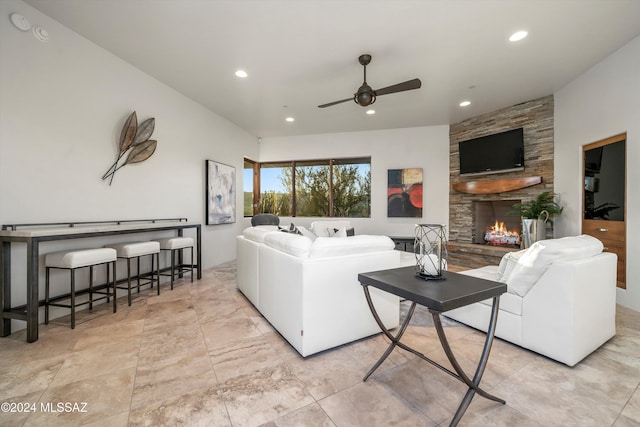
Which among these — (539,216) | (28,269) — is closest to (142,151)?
(28,269)

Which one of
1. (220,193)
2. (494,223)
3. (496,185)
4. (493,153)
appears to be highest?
(493,153)

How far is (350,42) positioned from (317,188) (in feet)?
12.8

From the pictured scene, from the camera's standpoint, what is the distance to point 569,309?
1.82 metres

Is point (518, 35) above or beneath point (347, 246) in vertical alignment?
above

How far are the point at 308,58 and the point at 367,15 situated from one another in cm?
91

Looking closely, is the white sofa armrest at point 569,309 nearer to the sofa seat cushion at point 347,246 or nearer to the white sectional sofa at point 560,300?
the white sectional sofa at point 560,300

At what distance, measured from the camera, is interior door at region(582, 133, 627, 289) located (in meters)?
3.13

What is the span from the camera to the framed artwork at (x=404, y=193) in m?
5.82

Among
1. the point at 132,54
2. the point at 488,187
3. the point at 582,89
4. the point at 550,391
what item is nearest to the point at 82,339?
the point at 132,54

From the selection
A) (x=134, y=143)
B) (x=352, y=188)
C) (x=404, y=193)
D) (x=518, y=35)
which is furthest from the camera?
(x=352, y=188)

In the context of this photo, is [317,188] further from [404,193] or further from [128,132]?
[128,132]

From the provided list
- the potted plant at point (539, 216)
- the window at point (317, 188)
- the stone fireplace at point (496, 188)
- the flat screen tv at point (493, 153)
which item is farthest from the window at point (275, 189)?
the potted plant at point (539, 216)

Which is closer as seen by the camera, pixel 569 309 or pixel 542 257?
pixel 569 309

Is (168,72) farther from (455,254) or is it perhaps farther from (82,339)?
(455,254)
